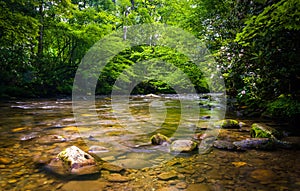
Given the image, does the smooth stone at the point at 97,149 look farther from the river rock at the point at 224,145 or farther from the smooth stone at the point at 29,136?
the river rock at the point at 224,145

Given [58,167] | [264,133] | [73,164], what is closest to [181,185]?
[73,164]

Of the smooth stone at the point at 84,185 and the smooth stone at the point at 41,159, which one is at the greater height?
the smooth stone at the point at 41,159

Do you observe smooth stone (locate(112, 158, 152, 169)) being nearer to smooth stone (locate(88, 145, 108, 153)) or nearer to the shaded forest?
smooth stone (locate(88, 145, 108, 153))

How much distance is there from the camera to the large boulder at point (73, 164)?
2.41m

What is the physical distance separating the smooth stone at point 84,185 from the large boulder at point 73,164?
0.69ft

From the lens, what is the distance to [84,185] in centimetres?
213

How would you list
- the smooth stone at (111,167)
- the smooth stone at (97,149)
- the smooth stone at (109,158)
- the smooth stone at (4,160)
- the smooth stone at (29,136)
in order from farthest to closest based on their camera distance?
the smooth stone at (29,136)
the smooth stone at (97,149)
the smooth stone at (109,158)
the smooth stone at (4,160)
the smooth stone at (111,167)

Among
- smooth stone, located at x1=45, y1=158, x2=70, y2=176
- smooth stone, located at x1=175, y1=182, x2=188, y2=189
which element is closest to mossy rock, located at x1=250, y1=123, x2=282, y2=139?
smooth stone, located at x1=175, y1=182, x2=188, y2=189

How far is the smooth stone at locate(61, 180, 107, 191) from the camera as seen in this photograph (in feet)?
6.76

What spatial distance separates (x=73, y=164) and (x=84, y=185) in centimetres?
45

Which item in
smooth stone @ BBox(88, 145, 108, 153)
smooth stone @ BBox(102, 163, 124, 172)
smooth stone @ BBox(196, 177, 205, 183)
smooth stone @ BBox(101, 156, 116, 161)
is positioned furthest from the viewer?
smooth stone @ BBox(88, 145, 108, 153)

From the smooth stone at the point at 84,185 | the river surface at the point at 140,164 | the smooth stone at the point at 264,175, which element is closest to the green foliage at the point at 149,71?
the river surface at the point at 140,164

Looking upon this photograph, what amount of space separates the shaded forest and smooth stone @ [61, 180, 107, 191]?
3.59 m

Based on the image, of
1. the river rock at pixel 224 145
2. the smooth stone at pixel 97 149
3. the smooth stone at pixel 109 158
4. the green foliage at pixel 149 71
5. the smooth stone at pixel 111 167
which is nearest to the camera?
the smooth stone at pixel 111 167
